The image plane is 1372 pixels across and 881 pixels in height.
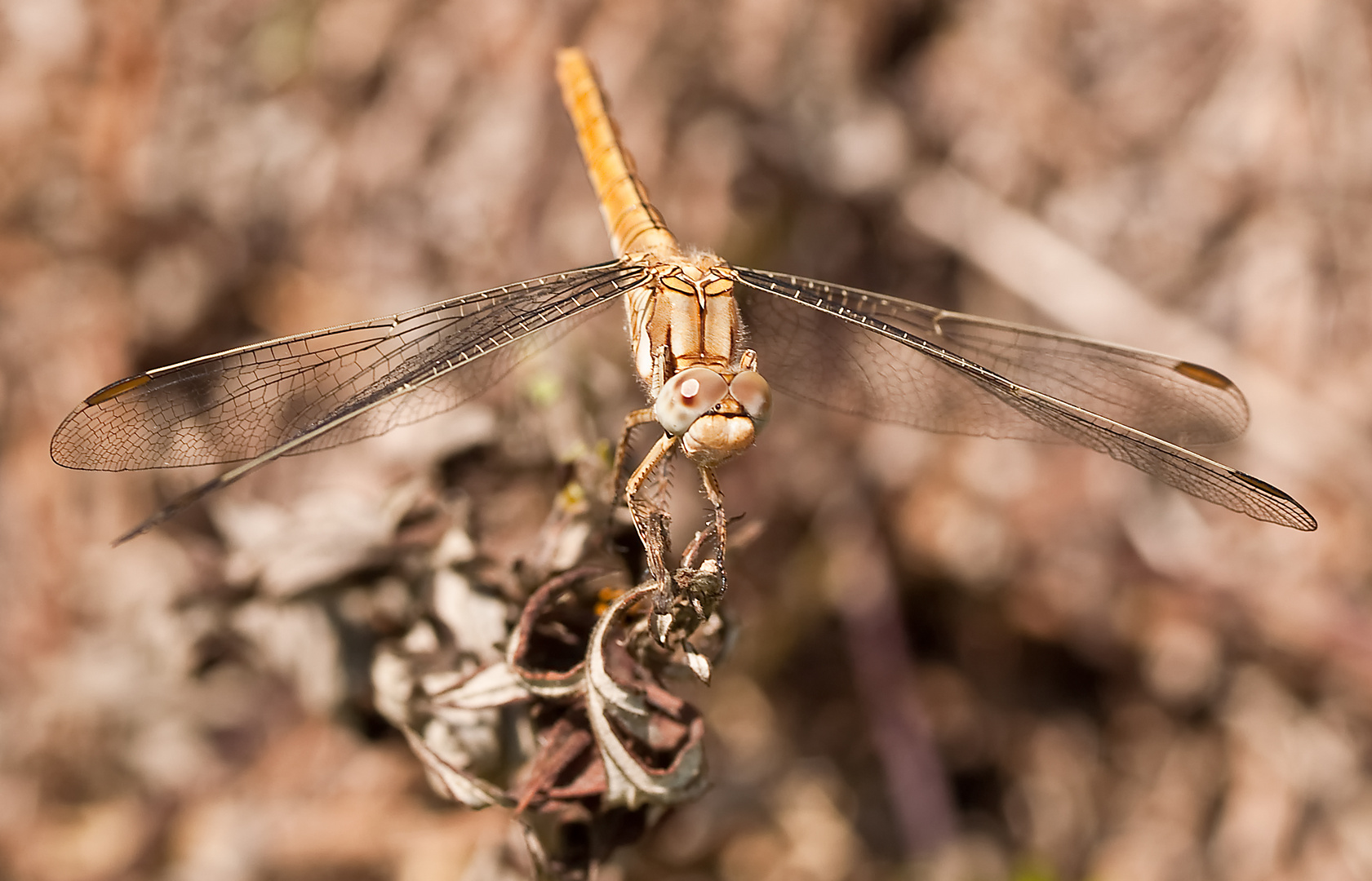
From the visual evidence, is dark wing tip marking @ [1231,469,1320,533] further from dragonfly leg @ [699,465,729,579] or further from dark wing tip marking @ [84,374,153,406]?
dark wing tip marking @ [84,374,153,406]

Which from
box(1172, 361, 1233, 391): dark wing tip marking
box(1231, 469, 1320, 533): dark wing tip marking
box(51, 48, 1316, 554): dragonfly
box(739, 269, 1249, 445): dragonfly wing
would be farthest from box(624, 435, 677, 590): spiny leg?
box(1172, 361, 1233, 391): dark wing tip marking

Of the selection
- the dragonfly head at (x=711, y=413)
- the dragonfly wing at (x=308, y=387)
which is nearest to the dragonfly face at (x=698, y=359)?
the dragonfly head at (x=711, y=413)

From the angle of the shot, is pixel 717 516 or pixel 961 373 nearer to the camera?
pixel 717 516

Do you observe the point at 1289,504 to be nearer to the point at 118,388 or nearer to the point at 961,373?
the point at 961,373

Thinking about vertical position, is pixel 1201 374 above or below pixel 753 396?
above

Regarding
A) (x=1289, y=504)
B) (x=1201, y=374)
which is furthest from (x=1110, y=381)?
(x=1289, y=504)

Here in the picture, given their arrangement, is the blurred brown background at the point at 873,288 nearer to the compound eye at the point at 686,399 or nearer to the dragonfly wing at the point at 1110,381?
the dragonfly wing at the point at 1110,381

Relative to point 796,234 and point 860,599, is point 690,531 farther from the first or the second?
point 796,234

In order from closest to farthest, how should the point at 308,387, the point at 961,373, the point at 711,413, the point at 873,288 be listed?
the point at 711,413
the point at 308,387
the point at 961,373
the point at 873,288
